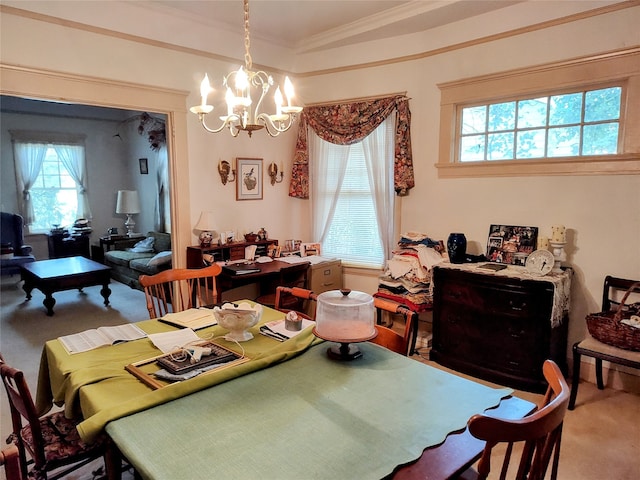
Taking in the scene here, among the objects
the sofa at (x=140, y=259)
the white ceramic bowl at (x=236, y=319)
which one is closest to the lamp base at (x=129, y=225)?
the sofa at (x=140, y=259)

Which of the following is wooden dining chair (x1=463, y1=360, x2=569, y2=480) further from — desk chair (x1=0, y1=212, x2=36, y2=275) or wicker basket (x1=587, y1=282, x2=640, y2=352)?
desk chair (x1=0, y1=212, x2=36, y2=275)

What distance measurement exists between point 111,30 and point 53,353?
2.60m

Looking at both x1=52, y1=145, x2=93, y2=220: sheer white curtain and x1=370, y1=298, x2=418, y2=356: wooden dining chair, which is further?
x1=52, y1=145, x2=93, y2=220: sheer white curtain

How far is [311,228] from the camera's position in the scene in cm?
461

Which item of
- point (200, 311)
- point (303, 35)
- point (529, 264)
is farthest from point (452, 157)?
point (200, 311)

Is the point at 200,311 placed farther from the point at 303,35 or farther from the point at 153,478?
the point at 303,35

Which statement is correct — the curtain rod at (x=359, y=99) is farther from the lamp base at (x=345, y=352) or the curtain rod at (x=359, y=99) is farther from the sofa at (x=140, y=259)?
the lamp base at (x=345, y=352)

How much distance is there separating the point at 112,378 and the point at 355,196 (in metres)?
3.19

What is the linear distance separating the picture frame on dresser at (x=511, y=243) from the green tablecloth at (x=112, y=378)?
6.74 feet

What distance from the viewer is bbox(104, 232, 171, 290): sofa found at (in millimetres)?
5188

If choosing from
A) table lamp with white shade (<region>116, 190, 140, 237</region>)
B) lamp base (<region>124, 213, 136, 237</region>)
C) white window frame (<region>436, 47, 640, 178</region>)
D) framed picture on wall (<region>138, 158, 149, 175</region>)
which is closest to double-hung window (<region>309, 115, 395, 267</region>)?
white window frame (<region>436, 47, 640, 178</region>)

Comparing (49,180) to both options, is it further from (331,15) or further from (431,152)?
(431,152)

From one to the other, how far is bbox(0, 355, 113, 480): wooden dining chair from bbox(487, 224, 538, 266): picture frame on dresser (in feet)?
9.63

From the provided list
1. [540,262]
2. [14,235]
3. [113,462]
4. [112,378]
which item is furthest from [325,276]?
[14,235]
